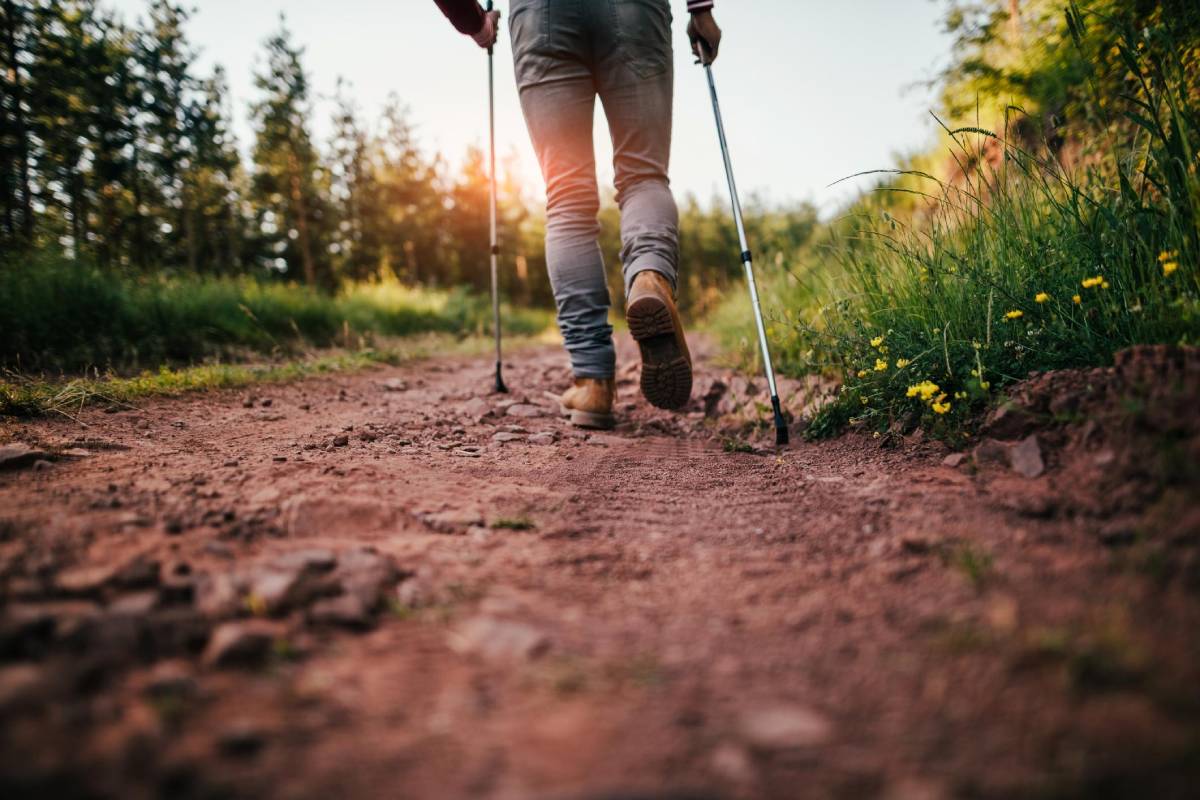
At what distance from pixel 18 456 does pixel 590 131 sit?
2.34 meters

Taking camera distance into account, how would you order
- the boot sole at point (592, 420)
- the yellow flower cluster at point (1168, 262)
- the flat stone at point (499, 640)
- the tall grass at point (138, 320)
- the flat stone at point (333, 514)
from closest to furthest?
the flat stone at point (499, 640) < the flat stone at point (333, 514) < the yellow flower cluster at point (1168, 262) < the boot sole at point (592, 420) < the tall grass at point (138, 320)

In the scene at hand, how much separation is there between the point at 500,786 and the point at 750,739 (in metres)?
0.28

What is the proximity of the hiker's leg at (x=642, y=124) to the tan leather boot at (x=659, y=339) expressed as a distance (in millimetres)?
105

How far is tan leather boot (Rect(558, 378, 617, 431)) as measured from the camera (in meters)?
2.71

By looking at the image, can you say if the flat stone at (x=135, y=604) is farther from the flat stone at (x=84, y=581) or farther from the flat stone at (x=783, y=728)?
the flat stone at (x=783, y=728)

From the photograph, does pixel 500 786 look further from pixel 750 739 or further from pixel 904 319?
pixel 904 319

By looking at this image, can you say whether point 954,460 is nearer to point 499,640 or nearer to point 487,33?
point 499,640

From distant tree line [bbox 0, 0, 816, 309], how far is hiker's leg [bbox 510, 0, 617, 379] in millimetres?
5044

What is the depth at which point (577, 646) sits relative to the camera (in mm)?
822

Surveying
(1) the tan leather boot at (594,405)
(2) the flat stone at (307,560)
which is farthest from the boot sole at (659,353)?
(2) the flat stone at (307,560)

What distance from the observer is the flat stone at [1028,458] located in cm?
133

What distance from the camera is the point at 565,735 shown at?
65 centimetres

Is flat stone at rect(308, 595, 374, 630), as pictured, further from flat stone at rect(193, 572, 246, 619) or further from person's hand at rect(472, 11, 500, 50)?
person's hand at rect(472, 11, 500, 50)

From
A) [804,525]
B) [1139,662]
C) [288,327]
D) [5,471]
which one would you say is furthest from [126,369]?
[1139,662]
